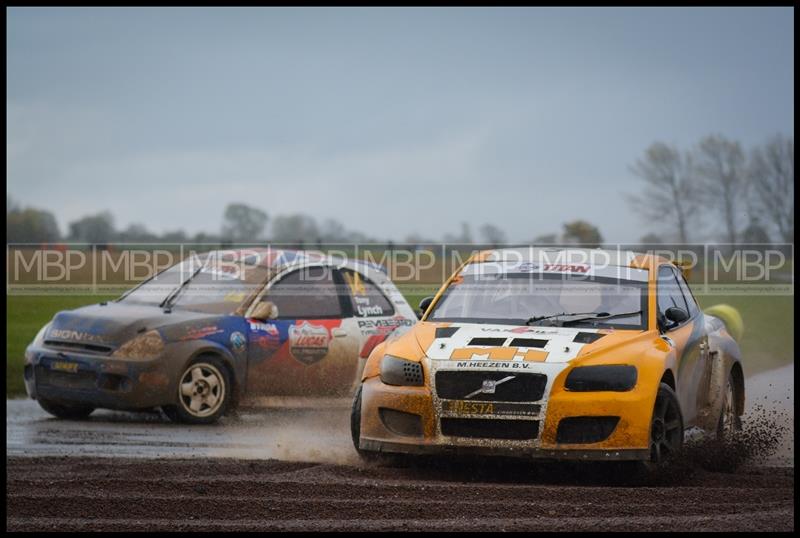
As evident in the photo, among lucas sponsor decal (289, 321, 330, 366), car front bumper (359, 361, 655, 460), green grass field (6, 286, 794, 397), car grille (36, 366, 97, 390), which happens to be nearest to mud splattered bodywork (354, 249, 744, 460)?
car front bumper (359, 361, 655, 460)

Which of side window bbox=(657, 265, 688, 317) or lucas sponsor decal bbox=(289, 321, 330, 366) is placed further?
lucas sponsor decal bbox=(289, 321, 330, 366)

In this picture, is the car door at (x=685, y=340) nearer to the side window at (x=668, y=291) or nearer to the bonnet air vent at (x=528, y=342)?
the side window at (x=668, y=291)

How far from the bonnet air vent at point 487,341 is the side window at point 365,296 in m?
4.96

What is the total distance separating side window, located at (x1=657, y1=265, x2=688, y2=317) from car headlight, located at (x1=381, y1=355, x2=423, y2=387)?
6.37ft

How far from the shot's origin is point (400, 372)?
9.53 metres

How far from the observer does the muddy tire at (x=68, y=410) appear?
14266mm

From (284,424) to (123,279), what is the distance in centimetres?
642

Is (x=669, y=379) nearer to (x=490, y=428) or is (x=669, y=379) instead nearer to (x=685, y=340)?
(x=685, y=340)

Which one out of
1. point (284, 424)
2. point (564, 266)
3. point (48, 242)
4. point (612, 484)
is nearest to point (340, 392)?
point (284, 424)

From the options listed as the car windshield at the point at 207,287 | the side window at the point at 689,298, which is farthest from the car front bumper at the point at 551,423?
the car windshield at the point at 207,287

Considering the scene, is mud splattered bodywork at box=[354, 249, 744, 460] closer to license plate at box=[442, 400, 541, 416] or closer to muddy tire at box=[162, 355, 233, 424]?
license plate at box=[442, 400, 541, 416]

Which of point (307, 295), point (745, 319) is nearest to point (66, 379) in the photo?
point (307, 295)

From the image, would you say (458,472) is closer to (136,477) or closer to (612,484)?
(612,484)

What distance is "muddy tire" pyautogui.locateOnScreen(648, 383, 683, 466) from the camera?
360 inches
